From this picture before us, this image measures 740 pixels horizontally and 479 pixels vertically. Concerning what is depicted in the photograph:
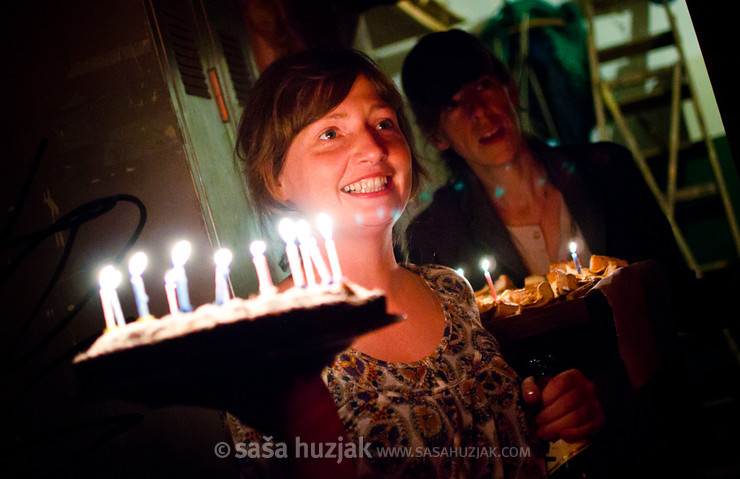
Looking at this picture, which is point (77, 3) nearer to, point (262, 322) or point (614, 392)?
point (262, 322)

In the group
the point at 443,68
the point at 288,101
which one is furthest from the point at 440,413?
the point at 443,68

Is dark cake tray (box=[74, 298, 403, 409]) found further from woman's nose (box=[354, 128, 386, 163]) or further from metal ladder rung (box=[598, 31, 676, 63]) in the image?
metal ladder rung (box=[598, 31, 676, 63])

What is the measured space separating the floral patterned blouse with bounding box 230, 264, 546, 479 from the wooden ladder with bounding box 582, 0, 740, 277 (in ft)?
6.18

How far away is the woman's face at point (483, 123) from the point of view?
7.54 ft

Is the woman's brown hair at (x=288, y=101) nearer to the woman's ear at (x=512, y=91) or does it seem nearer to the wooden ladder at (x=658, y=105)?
the woman's ear at (x=512, y=91)

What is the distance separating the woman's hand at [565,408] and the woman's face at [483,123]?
1147 mm

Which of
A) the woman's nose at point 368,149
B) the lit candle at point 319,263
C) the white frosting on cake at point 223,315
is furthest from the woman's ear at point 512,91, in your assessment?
the white frosting on cake at point 223,315

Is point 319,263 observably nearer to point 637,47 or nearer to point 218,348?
point 218,348

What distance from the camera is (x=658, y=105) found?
340cm

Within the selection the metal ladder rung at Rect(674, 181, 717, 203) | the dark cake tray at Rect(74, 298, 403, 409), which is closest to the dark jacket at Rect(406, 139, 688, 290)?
the metal ladder rung at Rect(674, 181, 717, 203)

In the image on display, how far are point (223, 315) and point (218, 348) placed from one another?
6 cm

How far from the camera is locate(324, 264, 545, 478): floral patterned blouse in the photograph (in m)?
1.32

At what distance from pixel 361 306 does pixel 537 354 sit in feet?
3.35

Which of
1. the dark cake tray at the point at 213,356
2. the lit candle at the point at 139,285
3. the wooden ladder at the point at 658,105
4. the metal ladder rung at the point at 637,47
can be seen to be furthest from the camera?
the metal ladder rung at the point at 637,47
